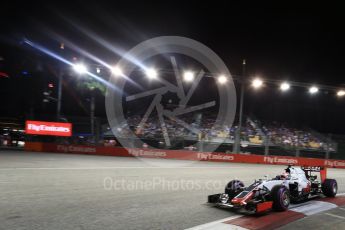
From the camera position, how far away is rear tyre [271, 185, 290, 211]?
23.6ft

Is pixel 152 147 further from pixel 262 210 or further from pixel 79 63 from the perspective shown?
pixel 262 210

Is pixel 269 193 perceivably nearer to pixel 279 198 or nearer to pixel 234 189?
pixel 279 198

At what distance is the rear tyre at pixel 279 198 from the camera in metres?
7.18

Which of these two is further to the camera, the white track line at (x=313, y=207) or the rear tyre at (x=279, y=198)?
the white track line at (x=313, y=207)

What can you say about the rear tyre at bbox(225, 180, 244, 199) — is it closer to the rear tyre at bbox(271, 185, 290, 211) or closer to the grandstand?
the rear tyre at bbox(271, 185, 290, 211)

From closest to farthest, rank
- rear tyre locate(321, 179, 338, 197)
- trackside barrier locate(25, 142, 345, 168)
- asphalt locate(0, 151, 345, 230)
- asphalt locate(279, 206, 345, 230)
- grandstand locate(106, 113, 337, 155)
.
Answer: asphalt locate(0, 151, 345, 230)
asphalt locate(279, 206, 345, 230)
rear tyre locate(321, 179, 338, 197)
trackside barrier locate(25, 142, 345, 168)
grandstand locate(106, 113, 337, 155)

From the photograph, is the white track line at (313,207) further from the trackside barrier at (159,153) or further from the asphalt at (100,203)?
the trackside barrier at (159,153)

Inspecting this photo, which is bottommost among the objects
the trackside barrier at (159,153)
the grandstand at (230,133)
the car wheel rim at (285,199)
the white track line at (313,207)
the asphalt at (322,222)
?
the asphalt at (322,222)

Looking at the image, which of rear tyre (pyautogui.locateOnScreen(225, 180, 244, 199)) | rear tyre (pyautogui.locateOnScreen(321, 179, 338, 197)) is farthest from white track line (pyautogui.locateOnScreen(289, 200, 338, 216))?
rear tyre (pyautogui.locateOnScreen(225, 180, 244, 199))

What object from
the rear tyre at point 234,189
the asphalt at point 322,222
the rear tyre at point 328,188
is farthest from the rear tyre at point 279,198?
the rear tyre at point 328,188

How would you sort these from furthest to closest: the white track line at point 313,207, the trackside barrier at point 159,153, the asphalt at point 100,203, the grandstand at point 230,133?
the grandstand at point 230,133 < the trackside barrier at point 159,153 < the white track line at point 313,207 < the asphalt at point 100,203

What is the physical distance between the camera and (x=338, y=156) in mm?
25719

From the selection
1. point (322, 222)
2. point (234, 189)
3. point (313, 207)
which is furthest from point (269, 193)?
point (313, 207)

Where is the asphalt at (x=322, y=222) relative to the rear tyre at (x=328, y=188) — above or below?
below
